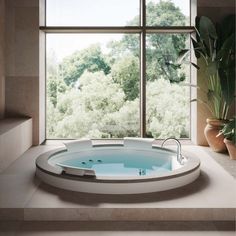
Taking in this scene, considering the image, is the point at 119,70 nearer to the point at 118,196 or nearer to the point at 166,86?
the point at 166,86

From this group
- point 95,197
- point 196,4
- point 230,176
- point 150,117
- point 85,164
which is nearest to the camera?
point 95,197

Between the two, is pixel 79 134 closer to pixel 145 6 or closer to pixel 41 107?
pixel 41 107

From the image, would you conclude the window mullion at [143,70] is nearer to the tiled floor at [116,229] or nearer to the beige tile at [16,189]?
the beige tile at [16,189]

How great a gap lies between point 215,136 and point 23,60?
8.25ft

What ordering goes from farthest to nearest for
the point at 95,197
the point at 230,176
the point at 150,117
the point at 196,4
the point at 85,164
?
1. the point at 150,117
2. the point at 196,4
3. the point at 85,164
4. the point at 230,176
5. the point at 95,197

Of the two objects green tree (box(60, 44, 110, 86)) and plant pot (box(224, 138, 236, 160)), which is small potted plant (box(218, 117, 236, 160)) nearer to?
plant pot (box(224, 138, 236, 160))

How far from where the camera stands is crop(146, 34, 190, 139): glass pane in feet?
14.6

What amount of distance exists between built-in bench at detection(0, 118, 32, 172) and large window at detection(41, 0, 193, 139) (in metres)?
0.62

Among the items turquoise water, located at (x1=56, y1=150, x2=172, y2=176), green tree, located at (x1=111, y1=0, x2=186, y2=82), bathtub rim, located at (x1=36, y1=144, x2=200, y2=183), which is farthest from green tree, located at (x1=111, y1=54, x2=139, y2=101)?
bathtub rim, located at (x1=36, y1=144, x2=200, y2=183)

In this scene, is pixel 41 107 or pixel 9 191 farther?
pixel 41 107

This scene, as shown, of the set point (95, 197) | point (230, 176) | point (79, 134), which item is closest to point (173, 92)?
point (79, 134)

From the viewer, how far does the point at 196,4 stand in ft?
13.8

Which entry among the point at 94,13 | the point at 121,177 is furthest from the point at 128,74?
the point at 121,177

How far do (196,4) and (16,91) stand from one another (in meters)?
2.50
